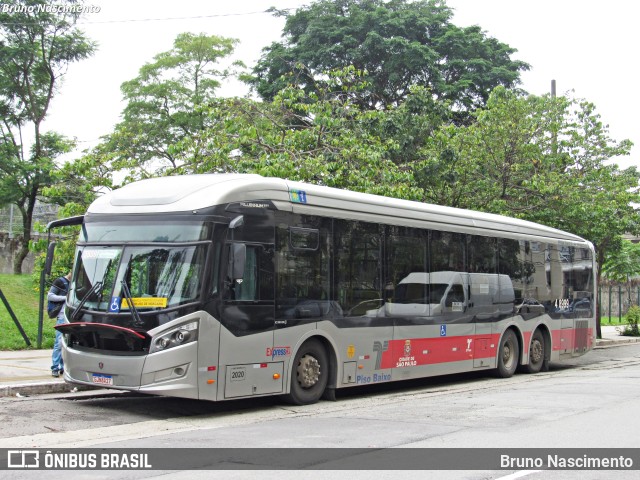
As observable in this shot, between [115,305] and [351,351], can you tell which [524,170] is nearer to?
[351,351]

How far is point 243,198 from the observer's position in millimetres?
11094

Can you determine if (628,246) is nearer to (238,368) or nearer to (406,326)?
(406,326)

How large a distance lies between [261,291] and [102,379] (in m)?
2.43

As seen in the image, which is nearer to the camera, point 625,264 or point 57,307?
point 57,307

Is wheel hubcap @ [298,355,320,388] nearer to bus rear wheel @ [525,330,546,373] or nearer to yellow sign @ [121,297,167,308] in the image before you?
yellow sign @ [121,297,167,308]

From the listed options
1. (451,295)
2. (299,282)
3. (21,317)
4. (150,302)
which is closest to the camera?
(150,302)

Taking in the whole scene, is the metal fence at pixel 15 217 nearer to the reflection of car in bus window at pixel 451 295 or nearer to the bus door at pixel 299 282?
the reflection of car in bus window at pixel 451 295

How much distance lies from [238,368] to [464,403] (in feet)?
12.5

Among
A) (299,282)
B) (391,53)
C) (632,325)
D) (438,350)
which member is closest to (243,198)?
(299,282)

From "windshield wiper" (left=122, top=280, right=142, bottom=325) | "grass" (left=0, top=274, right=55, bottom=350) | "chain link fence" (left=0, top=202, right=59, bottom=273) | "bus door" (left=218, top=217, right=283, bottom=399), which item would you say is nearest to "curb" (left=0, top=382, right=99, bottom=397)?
"windshield wiper" (left=122, top=280, right=142, bottom=325)

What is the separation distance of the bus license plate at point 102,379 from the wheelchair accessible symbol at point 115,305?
0.85 meters

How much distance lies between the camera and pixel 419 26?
41875 mm

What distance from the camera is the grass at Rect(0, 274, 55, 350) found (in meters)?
18.6

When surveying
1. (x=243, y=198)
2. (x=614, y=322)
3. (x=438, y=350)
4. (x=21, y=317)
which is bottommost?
(x=614, y=322)
